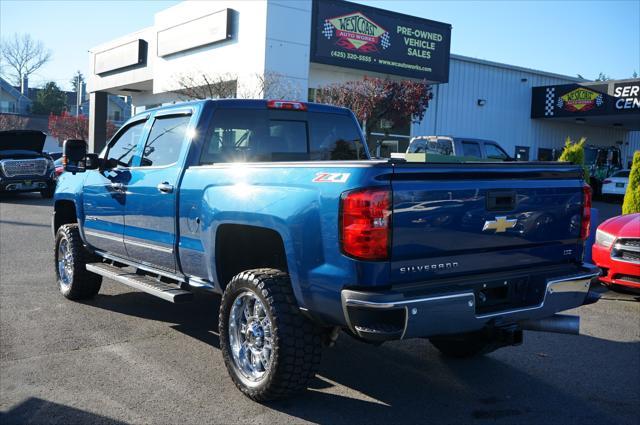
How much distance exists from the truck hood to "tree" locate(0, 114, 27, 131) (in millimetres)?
35883

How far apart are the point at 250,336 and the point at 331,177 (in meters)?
1.36

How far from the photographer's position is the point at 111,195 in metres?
6.21

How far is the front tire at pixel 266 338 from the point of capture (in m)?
4.04

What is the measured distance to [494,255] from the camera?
13.4 ft

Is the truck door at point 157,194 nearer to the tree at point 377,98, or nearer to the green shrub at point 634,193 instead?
the green shrub at point 634,193

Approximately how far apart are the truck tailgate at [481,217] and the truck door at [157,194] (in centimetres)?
220

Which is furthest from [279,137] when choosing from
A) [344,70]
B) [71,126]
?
[71,126]

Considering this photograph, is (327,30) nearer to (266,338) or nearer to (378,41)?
(378,41)

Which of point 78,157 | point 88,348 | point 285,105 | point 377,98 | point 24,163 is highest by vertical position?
point 377,98

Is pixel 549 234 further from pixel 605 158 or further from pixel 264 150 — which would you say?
pixel 605 158

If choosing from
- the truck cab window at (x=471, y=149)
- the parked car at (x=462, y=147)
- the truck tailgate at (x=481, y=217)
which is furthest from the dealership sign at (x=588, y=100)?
the truck tailgate at (x=481, y=217)

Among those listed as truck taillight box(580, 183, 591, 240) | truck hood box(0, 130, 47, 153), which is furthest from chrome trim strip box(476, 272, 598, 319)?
truck hood box(0, 130, 47, 153)

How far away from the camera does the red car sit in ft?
23.2

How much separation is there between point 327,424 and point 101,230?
3.51 m
